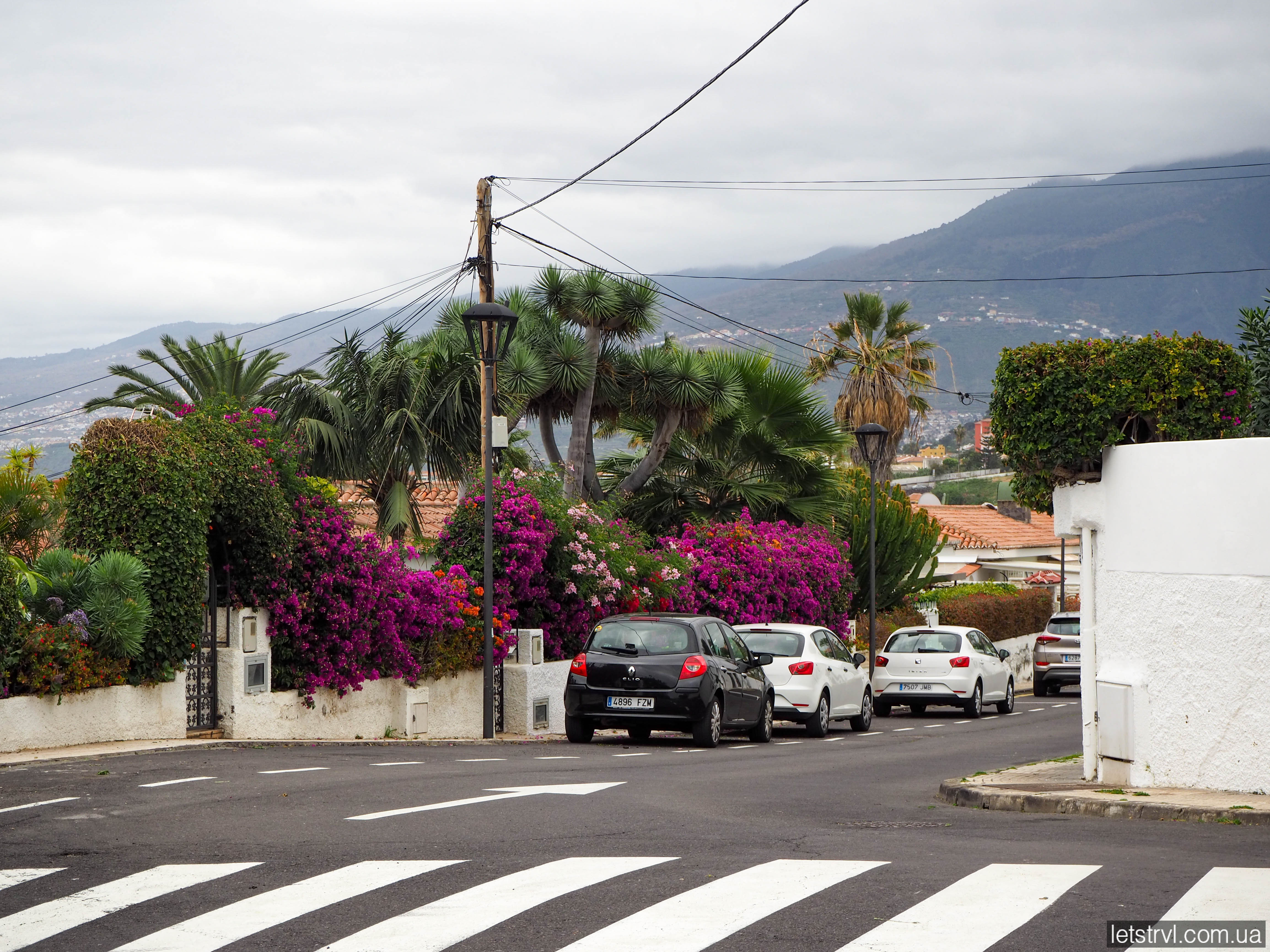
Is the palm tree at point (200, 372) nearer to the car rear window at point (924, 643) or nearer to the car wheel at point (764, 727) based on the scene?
the car rear window at point (924, 643)

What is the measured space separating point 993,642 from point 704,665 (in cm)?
2534

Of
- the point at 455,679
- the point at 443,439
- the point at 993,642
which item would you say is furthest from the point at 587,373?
the point at 993,642

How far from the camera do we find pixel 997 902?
22.0 feet

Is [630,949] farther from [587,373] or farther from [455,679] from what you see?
[587,373]

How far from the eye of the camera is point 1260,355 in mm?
13289

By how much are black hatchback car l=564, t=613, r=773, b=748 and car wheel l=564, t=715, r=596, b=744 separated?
1cm

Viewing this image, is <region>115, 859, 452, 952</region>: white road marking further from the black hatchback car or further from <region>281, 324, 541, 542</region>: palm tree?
<region>281, 324, 541, 542</region>: palm tree

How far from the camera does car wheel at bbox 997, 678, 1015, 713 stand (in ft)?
88.2

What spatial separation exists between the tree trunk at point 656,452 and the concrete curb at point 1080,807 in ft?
52.5

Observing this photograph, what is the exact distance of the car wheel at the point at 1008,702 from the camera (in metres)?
26.9

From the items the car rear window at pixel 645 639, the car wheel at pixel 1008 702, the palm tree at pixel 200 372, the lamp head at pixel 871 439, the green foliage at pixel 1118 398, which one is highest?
the palm tree at pixel 200 372

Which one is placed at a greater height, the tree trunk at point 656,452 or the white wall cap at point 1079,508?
the tree trunk at point 656,452

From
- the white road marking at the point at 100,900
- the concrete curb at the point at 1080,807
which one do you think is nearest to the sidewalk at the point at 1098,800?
the concrete curb at the point at 1080,807

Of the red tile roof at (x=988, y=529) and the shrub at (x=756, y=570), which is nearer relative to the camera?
the shrub at (x=756, y=570)
